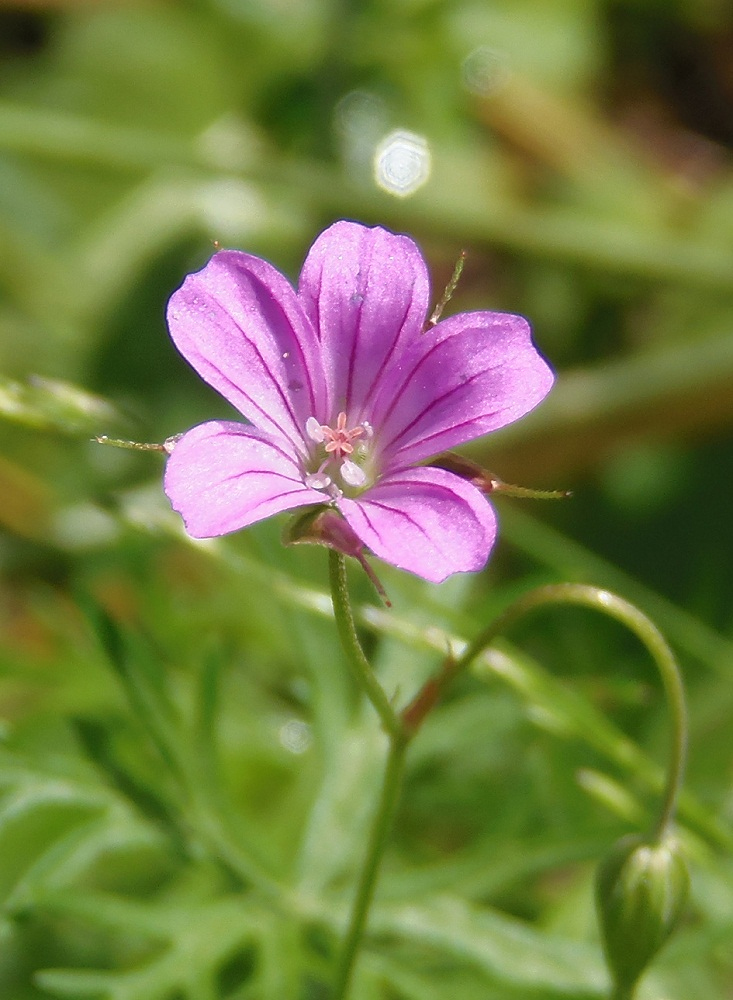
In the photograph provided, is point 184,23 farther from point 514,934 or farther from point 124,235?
point 514,934

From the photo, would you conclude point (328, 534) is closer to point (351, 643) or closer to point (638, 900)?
point (351, 643)

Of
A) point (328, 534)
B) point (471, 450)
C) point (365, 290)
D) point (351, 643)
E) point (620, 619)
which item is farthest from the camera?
point (471, 450)

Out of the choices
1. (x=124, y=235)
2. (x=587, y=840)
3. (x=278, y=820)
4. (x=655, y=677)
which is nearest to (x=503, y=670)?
(x=587, y=840)

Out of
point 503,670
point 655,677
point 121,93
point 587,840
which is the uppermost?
point 121,93

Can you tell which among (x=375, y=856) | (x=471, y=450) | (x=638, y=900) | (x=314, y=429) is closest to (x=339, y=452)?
(x=314, y=429)

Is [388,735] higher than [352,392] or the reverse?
the reverse

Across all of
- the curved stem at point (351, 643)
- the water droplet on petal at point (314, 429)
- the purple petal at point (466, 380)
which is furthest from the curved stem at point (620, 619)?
the water droplet on petal at point (314, 429)
